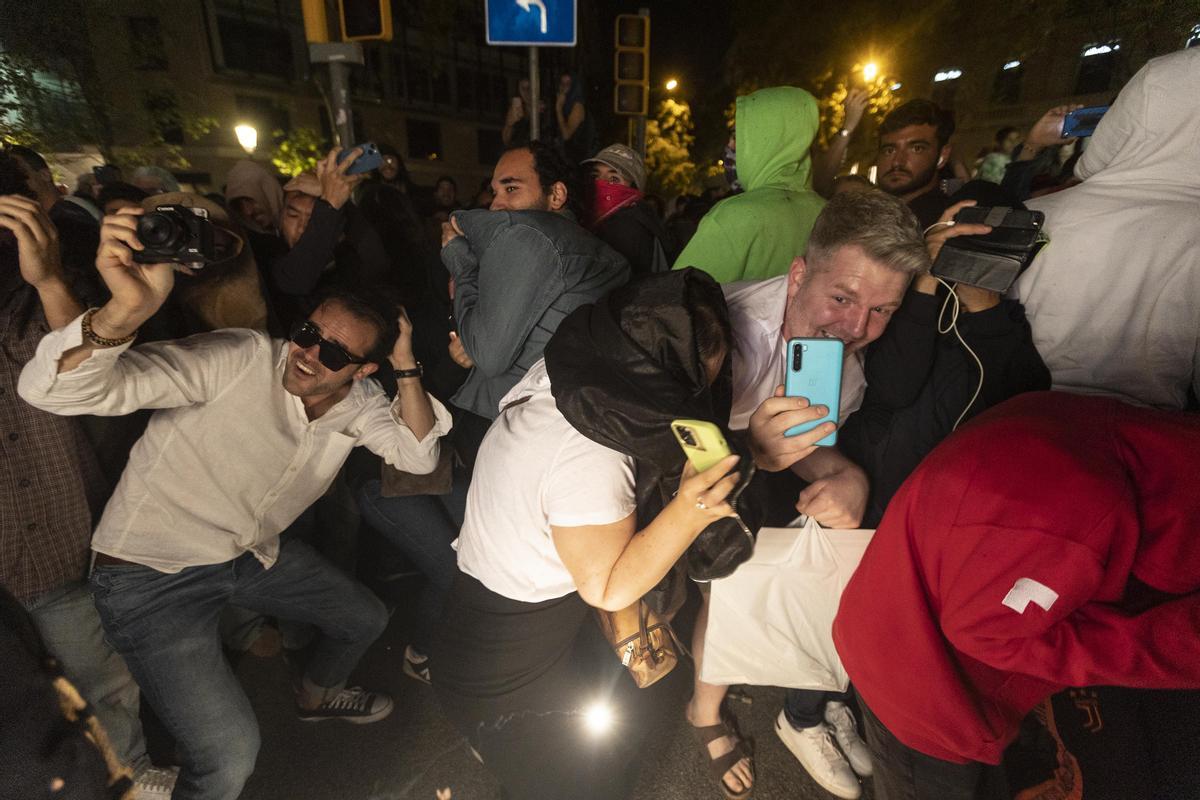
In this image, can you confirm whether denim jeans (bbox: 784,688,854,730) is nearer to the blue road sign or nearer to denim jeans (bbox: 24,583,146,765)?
denim jeans (bbox: 24,583,146,765)

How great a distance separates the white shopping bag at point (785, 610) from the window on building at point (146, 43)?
42.6 ft

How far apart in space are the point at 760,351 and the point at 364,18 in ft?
14.3

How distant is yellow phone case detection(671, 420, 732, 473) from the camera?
1.15m

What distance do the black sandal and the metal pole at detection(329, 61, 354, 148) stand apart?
4.72m

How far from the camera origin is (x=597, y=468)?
54.4 inches

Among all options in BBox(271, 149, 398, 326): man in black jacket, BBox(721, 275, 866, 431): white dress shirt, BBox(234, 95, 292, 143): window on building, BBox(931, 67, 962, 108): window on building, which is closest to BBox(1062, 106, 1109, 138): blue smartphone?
BBox(721, 275, 866, 431): white dress shirt

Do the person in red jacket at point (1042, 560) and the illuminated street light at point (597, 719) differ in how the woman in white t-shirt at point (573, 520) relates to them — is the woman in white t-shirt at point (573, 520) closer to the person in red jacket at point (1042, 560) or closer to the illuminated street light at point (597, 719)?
the illuminated street light at point (597, 719)

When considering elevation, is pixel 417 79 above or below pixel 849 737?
above

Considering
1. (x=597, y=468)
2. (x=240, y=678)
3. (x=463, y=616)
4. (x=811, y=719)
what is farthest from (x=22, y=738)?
(x=811, y=719)

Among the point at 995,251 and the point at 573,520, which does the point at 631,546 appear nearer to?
the point at 573,520

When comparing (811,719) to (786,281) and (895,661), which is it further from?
(786,281)

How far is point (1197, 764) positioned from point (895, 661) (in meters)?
0.97

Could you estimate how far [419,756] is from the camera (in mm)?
2424

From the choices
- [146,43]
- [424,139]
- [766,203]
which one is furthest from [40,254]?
[424,139]
